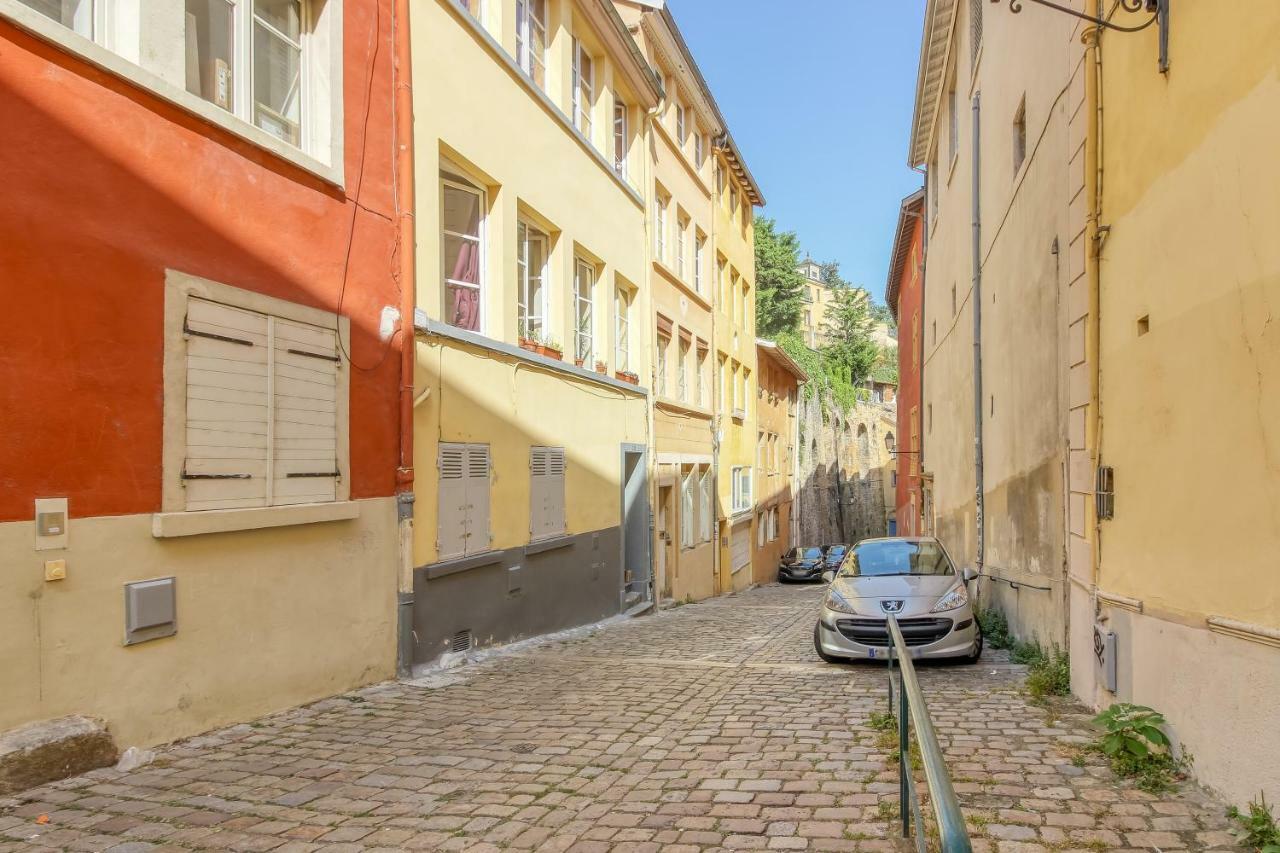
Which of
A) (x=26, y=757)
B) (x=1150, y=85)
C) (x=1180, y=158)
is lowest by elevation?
(x=26, y=757)

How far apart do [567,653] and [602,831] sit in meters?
6.03

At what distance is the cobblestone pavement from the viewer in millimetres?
4340

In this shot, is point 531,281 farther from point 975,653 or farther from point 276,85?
point 975,653

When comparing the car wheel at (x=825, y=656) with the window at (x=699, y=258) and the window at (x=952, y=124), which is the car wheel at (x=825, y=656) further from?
the window at (x=699, y=258)

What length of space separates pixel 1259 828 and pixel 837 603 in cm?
537

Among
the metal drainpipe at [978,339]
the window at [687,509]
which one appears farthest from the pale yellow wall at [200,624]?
the window at [687,509]

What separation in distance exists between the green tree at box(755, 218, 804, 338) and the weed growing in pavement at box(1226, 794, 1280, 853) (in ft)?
156

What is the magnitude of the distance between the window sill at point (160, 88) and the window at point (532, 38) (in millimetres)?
4958

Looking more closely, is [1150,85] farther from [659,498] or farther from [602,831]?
[659,498]

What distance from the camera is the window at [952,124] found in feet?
55.2

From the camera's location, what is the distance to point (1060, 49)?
7938 mm

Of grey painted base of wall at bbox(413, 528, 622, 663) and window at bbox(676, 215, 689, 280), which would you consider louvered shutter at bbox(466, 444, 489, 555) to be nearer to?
grey painted base of wall at bbox(413, 528, 622, 663)

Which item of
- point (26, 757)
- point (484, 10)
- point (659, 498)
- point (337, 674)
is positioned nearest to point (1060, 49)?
point (484, 10)

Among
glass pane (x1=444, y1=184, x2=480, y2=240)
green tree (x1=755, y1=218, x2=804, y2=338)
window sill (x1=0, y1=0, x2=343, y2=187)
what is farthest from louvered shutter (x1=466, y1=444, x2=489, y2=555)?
green tree (x1=755, y1=218, x2=804, y2=338)
